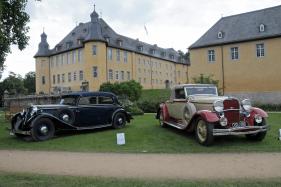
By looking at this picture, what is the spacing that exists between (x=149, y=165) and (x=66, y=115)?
22.7ft

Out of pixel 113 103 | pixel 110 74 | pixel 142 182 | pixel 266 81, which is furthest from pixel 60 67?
pixel 142 182

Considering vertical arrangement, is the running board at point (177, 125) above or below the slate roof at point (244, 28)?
below

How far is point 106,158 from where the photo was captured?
10.5 m

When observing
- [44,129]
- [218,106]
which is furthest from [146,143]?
[44,129]

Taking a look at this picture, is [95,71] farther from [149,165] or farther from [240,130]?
[149,165]

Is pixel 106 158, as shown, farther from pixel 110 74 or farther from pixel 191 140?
pixel 110 74

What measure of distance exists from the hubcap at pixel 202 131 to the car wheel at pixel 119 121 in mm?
5377

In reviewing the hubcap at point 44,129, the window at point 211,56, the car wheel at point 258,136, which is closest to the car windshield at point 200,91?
the car wheel at point 258,136

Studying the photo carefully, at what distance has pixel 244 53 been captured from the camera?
43.5 meters

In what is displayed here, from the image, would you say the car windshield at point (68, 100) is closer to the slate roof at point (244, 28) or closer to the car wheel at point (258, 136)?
the car wheel at point (258, 136)

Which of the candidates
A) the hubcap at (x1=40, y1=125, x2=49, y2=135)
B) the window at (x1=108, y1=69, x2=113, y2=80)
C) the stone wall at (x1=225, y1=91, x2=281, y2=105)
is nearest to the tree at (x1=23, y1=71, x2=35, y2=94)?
the window at (x1=108, y1=69, x2=113, y2=80)

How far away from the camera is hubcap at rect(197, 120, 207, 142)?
11.9 meters

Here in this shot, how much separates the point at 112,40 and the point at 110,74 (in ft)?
21.3

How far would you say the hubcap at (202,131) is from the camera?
11948 mm
